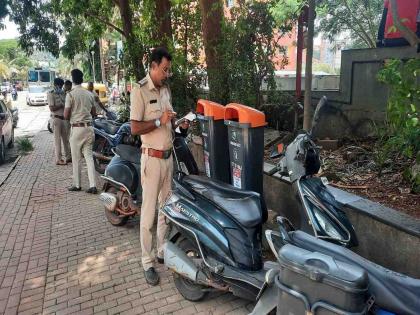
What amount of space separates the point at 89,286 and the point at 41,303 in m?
0.41

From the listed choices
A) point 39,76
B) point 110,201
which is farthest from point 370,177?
point 39,76

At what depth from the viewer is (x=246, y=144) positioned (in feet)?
11.3

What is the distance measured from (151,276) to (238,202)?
1230 millimetres

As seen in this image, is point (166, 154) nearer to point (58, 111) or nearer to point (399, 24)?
point (399, 24)

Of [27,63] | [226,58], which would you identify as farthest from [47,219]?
[27,63]

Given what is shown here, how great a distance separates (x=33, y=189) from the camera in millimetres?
6871

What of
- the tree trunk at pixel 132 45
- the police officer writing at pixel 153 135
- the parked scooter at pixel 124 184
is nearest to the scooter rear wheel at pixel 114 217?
the parked scooter at pixel 124 184

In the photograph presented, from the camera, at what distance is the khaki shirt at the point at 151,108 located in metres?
3.32

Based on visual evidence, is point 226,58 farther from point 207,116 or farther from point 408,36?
point 408,36

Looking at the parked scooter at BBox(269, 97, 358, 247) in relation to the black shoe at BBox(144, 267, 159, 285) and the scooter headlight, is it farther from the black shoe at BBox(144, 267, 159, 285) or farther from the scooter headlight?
the black shoe at BBox(144, 267, 159, 285)

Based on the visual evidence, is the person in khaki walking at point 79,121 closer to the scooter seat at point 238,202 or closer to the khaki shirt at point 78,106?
the khaki shirt at point 78,106

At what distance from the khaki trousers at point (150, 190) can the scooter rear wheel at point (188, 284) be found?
39 cm

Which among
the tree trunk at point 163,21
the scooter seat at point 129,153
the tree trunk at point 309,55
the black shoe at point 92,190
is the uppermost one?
the tree trunk at point 163,21

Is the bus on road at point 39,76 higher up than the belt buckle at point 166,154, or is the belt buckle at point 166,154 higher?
the bus on road at point 39,76
